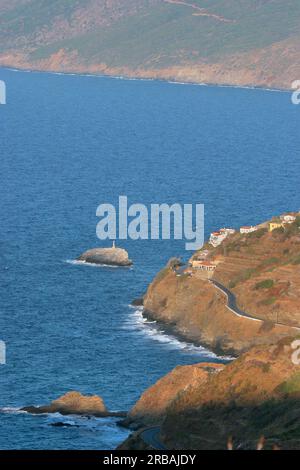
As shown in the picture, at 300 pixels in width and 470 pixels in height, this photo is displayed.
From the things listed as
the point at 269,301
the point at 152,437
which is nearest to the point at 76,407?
the point at 152,437

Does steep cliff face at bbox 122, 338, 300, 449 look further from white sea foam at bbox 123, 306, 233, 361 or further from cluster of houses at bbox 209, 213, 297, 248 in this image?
cluster of houses at bbox 209, 213, 297, 248

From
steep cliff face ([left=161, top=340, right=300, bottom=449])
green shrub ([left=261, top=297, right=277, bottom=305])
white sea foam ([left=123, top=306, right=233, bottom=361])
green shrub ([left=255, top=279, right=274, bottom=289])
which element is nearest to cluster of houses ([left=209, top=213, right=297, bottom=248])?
green shrub ([left=255, top=279, right=274, bottom=289])

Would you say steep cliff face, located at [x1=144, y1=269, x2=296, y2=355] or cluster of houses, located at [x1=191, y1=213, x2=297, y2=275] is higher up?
cluster of houses, located at [x1=191, y1=213, x2=297, y2=275]

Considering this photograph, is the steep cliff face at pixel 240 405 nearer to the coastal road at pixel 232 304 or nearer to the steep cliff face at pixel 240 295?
the steep cliff face at pixel 240 295

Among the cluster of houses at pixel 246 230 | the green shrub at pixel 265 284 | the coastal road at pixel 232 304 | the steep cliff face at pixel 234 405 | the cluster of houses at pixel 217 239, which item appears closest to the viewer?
the steep cliff face at pixel 234 405

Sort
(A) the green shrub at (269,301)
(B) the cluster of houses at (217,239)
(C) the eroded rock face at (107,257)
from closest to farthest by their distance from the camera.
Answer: (A) the green shrub at (269,301), (B) the cluster of houses at (217,239), (C) the eroded rock face at (107,257)

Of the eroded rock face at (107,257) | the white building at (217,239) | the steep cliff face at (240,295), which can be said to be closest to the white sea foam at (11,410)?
the steep cliff face at (240,295)
